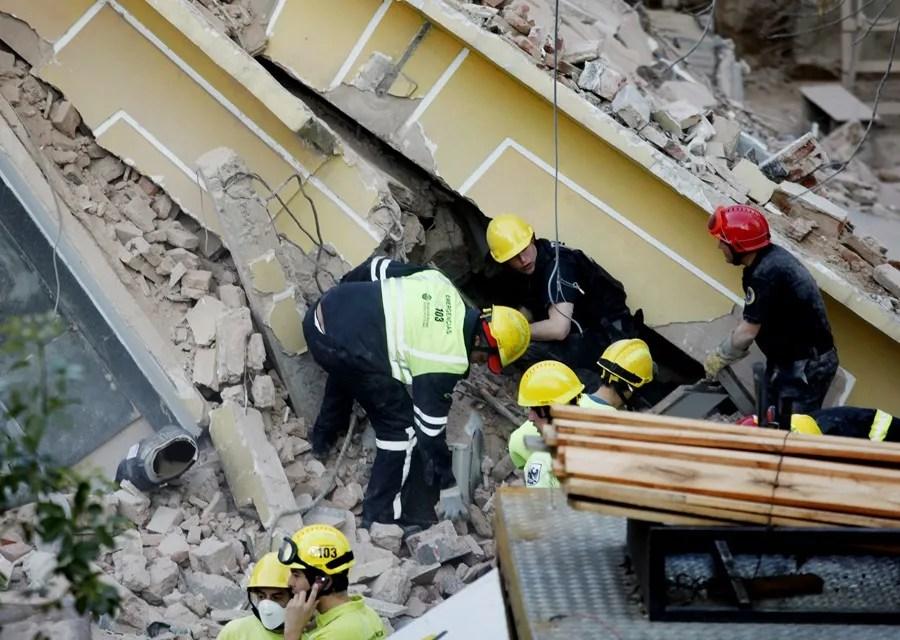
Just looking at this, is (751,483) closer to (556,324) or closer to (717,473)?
(717,473)

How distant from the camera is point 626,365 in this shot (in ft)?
22.0

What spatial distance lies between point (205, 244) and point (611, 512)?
524 cm

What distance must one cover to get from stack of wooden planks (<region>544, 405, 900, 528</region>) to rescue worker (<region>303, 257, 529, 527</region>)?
3.39 meters

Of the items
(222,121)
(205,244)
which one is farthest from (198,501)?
(222,121)

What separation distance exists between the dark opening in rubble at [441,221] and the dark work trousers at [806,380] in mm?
1166

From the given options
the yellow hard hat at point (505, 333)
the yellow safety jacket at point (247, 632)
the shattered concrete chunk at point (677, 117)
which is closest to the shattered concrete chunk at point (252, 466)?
the yellow hard hat at point (505, 333)

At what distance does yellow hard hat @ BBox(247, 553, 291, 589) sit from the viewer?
5180mm

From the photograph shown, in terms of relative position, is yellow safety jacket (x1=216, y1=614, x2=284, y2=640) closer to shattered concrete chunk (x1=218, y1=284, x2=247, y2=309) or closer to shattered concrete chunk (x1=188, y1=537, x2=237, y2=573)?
shattered concrete chunk (x1=188, y1=537, x2=237, y2=573)

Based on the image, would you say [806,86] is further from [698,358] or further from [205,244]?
[205,244]

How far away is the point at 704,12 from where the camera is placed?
47.7 feet

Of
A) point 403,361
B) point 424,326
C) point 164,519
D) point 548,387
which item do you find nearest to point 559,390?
point 548,387

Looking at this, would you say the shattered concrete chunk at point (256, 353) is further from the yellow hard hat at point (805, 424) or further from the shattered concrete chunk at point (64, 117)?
the yellow hard hat at point (805, 424)

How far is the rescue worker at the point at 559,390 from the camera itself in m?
5.63

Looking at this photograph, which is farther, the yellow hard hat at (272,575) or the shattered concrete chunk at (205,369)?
the shattered concrete chunk at (205,369)
